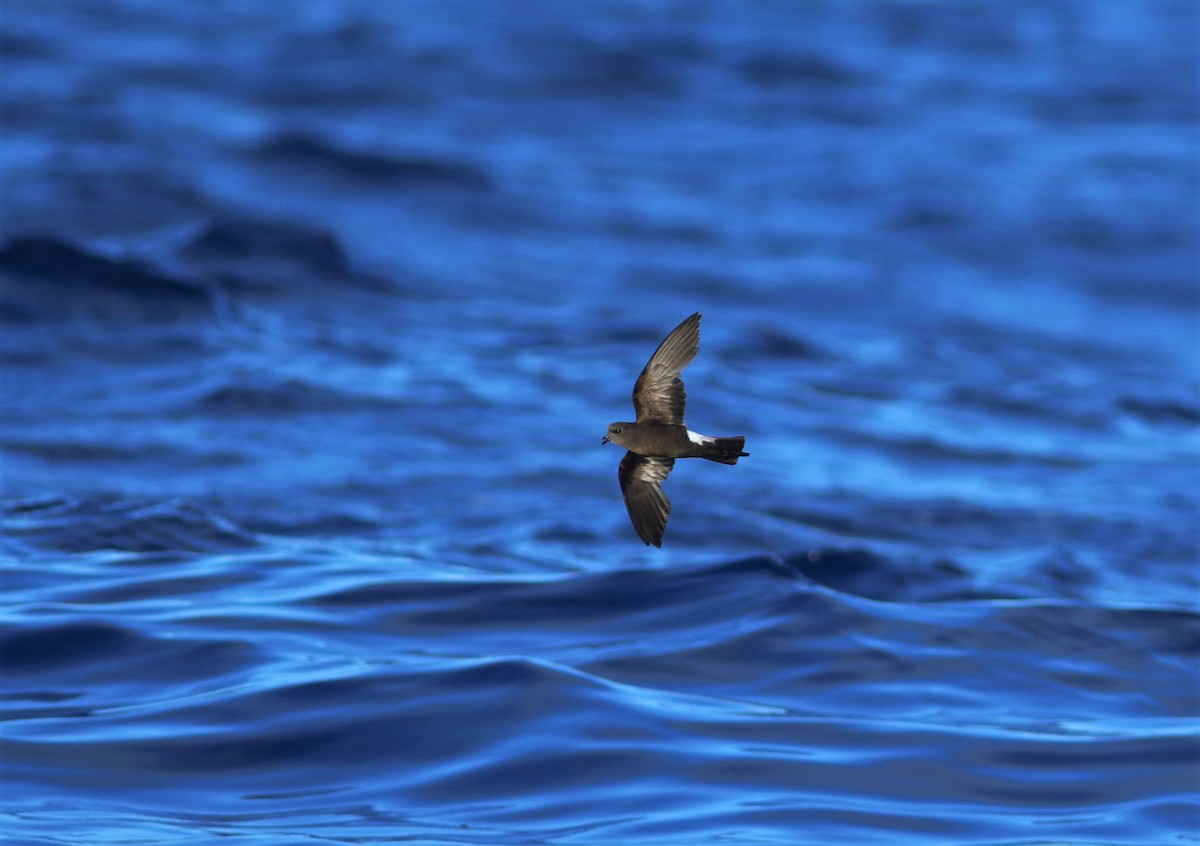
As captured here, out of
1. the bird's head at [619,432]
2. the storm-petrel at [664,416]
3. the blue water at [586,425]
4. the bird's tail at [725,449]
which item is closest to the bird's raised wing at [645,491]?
the storm-petrel at [664,416]

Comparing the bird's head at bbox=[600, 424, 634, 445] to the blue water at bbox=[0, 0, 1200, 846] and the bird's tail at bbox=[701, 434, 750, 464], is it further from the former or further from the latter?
the blue water at bbox=[0, 0, 1200, 846]

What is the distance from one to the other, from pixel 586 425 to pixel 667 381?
9.27 metres

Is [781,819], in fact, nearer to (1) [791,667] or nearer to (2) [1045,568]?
(1) [791,667]

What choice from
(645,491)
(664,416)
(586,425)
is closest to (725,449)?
(664,416)

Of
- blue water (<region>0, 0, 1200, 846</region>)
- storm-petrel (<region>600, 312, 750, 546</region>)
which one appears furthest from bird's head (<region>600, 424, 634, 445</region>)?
blue water (<region>0, 0, 1200, 846</region>)

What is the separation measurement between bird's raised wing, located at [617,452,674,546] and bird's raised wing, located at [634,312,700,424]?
1.04 ft

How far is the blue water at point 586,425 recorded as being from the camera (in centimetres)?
673

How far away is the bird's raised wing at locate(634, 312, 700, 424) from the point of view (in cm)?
429

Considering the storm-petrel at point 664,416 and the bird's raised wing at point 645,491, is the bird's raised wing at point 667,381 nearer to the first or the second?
the storm-petrel at point 664,416

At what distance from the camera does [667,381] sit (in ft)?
14.1

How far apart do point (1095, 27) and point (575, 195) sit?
1542 centimetres

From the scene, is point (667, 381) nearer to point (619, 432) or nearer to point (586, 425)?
point (619, 432)

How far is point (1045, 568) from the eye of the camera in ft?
35.9

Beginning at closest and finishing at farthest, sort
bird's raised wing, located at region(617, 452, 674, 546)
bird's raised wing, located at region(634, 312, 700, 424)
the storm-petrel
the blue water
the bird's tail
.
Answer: the bird's tail, the storm-petrel, bird's raised wing, located at region(634, 312, 700, 424), bird's raised wing, located at region(617, 452, 674, 546), the blue water
